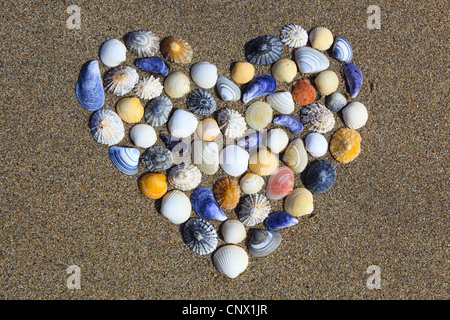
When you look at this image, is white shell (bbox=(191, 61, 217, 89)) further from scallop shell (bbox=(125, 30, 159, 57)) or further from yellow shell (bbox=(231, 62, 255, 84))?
scallop shell (bbox=(125, 30, 159, 57))

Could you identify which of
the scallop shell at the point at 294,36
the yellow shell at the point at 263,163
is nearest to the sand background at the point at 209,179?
the scallop shell at the point at 294,36

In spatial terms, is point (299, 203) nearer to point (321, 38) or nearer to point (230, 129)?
point (230, 129)

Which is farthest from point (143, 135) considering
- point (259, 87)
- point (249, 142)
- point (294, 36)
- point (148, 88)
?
point (294, 36)

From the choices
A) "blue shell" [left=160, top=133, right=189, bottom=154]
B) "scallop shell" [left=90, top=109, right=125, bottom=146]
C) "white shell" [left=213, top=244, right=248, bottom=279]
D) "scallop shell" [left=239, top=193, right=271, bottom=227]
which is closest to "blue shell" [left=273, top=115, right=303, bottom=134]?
"scallop shell" [left=239, top=193, right=271, bottom=227]

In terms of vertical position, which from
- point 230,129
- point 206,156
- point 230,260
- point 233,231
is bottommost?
point 230,260

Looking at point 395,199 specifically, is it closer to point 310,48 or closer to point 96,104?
point 310,48
